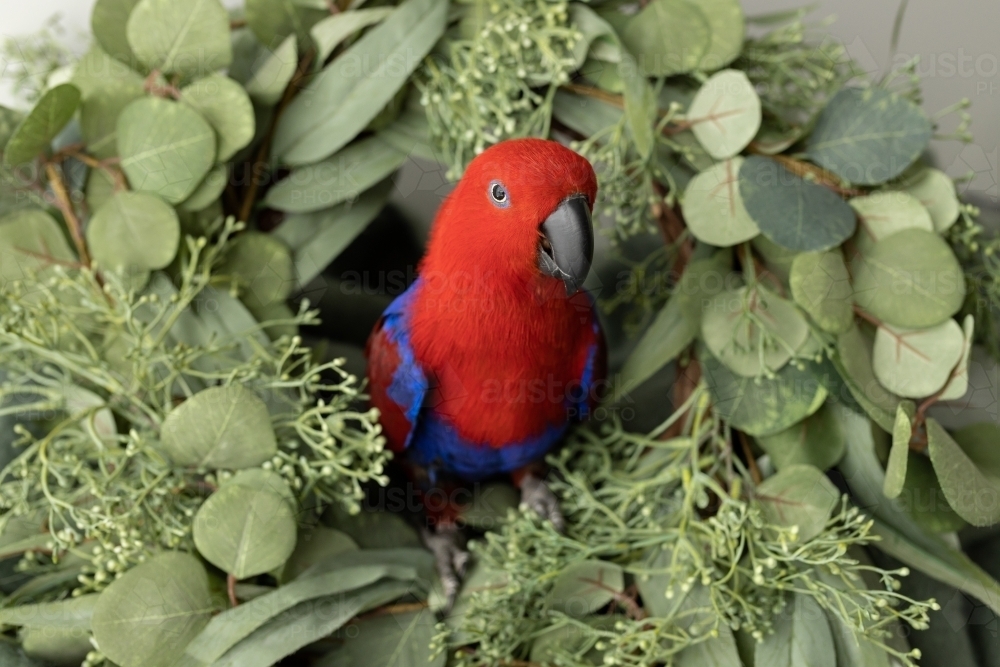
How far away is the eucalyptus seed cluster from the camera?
84 centimetres

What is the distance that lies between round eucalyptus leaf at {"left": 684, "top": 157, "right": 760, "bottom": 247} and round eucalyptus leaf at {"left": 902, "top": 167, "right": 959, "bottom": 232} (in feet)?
0.59

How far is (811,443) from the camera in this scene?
80 cm

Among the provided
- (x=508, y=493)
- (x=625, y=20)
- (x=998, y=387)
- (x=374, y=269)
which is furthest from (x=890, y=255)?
(x=374, y=269)

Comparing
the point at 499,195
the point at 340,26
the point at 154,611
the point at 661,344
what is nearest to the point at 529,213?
the point at 499,195

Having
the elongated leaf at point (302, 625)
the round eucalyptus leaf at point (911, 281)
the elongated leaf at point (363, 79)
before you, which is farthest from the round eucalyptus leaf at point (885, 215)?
the elongated leaf at point (302, 625)

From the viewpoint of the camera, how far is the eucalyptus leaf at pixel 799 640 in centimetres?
71

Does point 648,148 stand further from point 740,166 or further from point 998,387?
point 998,387

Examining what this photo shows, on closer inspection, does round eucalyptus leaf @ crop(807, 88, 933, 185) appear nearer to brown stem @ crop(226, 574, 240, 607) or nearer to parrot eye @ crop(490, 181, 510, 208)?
parrot eye @ crop(490, 181, 510, 208)

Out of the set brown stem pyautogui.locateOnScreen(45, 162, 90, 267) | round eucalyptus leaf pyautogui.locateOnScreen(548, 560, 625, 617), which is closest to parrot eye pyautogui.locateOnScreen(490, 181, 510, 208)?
round eucalyptus leaf pyautogui.locateOnScreen(548, 560, 625, 617)

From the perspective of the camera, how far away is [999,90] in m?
1.02

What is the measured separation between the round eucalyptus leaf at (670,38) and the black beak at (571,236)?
0.25 metres

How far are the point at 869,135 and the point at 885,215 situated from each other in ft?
0.28

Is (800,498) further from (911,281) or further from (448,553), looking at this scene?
(448,553)

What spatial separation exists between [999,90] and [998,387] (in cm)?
40
